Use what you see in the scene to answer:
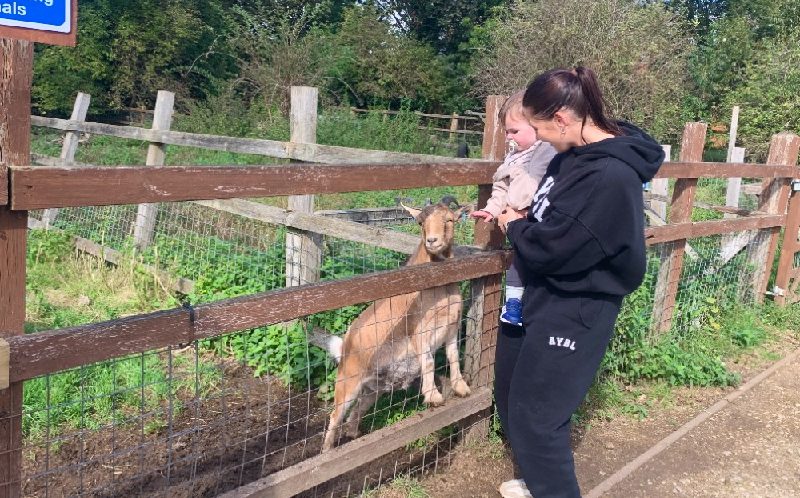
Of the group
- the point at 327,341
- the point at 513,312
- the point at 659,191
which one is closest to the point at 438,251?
the point at 513,312

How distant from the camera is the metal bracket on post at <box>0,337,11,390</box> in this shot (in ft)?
6.77

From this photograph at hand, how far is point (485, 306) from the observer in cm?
399

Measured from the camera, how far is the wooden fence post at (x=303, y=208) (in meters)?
5.49

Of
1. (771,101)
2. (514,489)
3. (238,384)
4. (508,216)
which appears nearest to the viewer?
(508,216)

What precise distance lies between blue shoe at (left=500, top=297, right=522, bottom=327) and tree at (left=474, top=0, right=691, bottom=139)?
16.3m

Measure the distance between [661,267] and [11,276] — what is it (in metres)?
4.83

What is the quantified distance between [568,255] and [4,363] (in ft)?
6.22

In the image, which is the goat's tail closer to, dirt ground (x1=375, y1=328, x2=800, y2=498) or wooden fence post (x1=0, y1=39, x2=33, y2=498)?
dirt ground (x1=375, y1=328, x2=800, y2=498)

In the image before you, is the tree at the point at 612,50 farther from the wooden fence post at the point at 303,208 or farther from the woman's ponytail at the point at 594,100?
the woman's ponytail at the point at 594,100

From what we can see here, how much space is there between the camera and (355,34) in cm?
2842

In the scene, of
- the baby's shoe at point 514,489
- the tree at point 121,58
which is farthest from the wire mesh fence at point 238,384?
the tree at point 121,58

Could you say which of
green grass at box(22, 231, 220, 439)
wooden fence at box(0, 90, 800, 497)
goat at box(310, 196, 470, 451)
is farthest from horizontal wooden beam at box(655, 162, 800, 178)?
green grass at box(22, 231, 220, 439)

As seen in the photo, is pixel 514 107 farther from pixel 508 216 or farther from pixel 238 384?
pixel 238 384

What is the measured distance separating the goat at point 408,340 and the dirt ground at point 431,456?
13.6 inches
